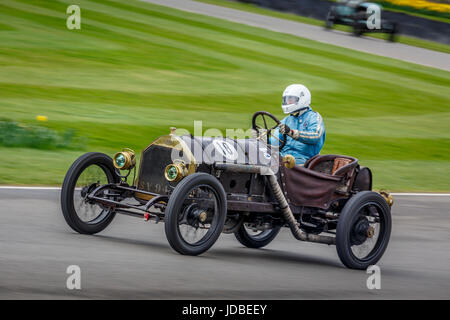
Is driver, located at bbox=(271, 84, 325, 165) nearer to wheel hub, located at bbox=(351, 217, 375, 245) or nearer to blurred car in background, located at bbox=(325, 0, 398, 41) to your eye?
wheel hub, located at bbox=(351, 217, 375, 245)

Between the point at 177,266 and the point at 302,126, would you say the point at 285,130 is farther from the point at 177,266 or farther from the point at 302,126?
the point at 177,266

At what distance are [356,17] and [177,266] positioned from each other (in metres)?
26.9

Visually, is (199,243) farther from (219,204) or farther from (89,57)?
(89,57)

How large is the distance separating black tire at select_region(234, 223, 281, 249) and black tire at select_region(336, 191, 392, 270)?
1.11 m

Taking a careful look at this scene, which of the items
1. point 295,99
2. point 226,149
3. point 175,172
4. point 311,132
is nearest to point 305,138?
point 311,132

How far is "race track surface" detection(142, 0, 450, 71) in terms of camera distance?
30.9 meters

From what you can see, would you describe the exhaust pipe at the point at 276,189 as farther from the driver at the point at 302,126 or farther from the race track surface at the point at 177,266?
the driver at the point at 302,126

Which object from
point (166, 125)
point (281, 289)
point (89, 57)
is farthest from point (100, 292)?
point (89, 57)

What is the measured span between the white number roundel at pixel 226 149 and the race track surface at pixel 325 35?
74.6ft

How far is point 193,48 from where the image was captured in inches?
1110

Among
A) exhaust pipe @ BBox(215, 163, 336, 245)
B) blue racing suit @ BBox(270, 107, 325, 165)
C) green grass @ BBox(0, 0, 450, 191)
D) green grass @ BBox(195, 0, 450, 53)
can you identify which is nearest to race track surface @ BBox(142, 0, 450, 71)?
green grass @ BBox(195, 0, 450, 53)

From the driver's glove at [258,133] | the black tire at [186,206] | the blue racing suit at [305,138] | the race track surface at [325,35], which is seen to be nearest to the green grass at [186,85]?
the race track surface at [325,35]

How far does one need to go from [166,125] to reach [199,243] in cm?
Result: 1084

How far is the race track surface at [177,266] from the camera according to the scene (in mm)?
6570
